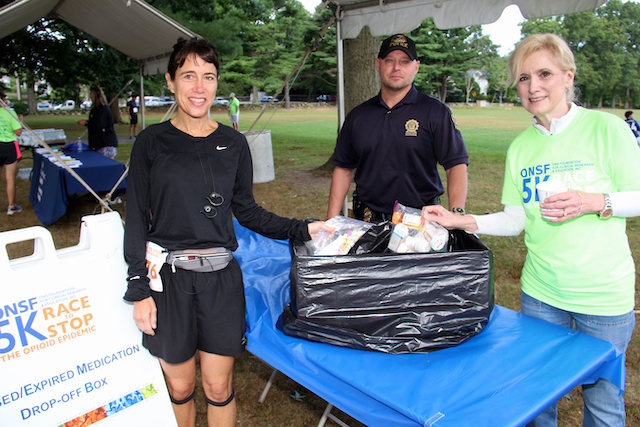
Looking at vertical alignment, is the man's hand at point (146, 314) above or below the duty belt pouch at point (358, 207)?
below

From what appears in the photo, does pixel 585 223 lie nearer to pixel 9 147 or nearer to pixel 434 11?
pixel 434 11

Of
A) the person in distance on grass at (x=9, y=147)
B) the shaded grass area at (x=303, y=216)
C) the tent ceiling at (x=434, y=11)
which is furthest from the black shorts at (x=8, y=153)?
the tent ceiling at (x=434, y=11)

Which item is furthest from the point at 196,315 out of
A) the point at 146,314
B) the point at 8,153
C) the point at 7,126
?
the point at 8,153

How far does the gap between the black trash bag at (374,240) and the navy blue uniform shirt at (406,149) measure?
27.3 inches

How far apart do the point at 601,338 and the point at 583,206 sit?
53 centimetres

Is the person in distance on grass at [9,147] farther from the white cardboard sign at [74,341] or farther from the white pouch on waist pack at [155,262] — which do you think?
the white pouch on waist pack at [155,262]

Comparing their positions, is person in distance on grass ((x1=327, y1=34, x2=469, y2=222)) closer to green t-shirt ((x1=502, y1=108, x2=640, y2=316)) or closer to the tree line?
green t-shirt ((x1=502, y1=108, x2=640, y2=316))

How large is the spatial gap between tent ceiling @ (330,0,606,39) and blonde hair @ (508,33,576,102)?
5.61 ft

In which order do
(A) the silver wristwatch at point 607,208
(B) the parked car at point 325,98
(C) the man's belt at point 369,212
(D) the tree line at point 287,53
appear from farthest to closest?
(B) the parked car at point 325,98 < (D) the tree line at point 287,53 < (C) the man's belt at point 369,212 < (A) the silver wristwatch at point 607,208

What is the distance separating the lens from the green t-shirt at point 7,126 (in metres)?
5.94

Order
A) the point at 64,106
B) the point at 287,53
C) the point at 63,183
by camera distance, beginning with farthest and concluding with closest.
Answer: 1. the point at 64,106
2. the point at 287,53
3. the point at 63,183

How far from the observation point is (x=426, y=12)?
3.39 metres

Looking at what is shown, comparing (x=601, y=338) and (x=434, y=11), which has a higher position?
(x=434, y=11)

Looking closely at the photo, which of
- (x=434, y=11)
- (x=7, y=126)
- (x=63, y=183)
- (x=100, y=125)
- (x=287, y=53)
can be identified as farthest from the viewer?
(x=287, y=53)
